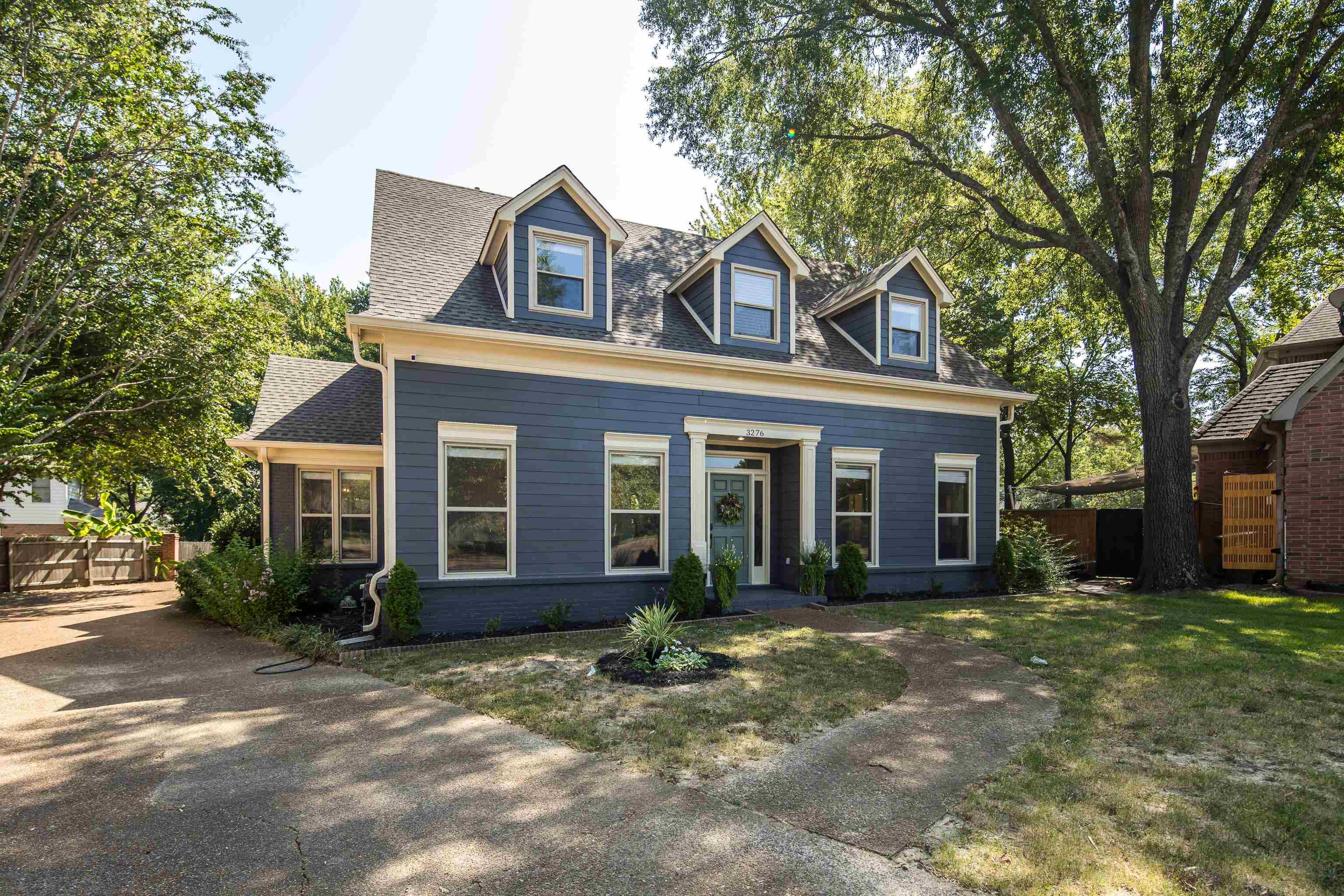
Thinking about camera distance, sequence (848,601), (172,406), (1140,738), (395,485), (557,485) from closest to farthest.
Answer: (1140,738)
(395,485)
(557,485)
(848,601)
(172,406)

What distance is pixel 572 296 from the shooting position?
1012 cm

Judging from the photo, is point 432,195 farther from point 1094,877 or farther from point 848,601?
point 1094,877

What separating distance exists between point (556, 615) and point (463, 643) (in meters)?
1.38

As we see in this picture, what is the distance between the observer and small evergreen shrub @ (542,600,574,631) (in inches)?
361

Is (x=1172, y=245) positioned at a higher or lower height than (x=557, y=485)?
higher

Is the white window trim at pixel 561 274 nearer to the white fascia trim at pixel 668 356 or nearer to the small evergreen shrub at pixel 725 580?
the white fascia trim at pixel 668 356

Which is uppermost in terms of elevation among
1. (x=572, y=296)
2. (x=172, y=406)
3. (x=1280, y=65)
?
(x=1280, y=65)

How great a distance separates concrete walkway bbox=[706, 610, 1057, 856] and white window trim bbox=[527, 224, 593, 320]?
689 cm

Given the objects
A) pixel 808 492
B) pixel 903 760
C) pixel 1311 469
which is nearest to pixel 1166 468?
pixel 1311 469

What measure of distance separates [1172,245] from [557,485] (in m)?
13.1

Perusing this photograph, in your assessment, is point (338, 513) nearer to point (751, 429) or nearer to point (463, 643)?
point (463, 643)

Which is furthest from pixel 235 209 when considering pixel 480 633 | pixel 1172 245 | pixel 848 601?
pixel 1172 245

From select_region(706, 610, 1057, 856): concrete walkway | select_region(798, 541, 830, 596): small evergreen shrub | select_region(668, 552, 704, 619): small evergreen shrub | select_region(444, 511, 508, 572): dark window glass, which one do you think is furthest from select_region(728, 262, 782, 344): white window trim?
select_region(706, 610, 1057, 856): concrete walkway

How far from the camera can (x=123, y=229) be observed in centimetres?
1089
